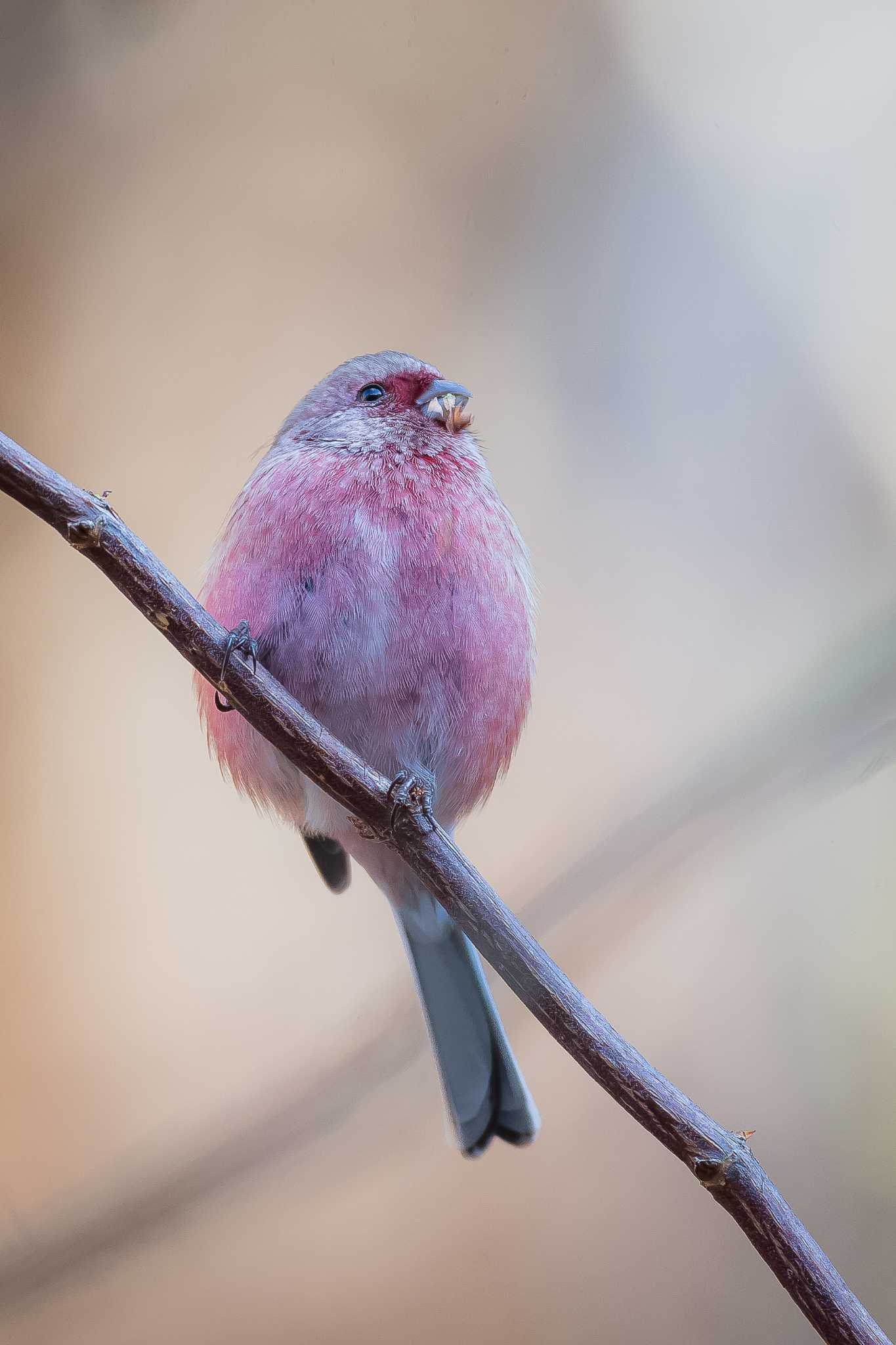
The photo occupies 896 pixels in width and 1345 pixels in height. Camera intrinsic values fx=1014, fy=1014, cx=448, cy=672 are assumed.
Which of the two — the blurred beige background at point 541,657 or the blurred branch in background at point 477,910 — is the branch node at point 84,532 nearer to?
the blurred branch in background at point 477,910

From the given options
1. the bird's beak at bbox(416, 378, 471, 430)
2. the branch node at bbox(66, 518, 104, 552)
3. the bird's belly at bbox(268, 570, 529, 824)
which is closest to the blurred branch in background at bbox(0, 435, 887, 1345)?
the branch node at bbox(66, 518, 104, 552)

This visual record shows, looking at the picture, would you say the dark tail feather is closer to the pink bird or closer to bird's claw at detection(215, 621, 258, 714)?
the pink bird

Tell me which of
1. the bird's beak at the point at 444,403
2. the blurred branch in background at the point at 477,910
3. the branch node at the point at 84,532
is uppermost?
the bird's beak at the point at 444,403

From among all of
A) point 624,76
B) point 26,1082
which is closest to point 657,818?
point 26,1082

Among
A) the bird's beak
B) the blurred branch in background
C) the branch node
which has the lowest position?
the blurred branch in background

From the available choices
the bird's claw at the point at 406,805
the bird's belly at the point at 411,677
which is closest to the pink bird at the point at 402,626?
the bird's belly at the point at 411,677
